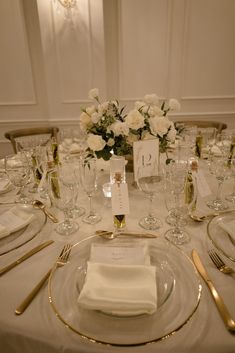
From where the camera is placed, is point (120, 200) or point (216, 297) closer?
point (216, 297)

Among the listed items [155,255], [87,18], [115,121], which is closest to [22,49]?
[87,18]

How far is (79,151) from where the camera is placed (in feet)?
5.39

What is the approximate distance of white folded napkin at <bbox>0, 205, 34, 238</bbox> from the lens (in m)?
0.86

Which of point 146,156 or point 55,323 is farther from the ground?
point 146,156

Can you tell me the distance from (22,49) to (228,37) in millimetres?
2245

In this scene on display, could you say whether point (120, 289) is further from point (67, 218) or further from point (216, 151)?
point (216, 151)

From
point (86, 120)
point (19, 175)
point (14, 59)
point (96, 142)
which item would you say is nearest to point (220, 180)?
point (96, 142)

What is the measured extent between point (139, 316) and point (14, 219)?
60 centimetres

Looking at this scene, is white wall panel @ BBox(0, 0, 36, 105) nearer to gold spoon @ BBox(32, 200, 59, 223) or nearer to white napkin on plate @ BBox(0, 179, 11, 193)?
white napkin on plate @ BBox(0, 179, 11, 193)

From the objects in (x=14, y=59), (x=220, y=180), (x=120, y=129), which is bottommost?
(x=220, y=180)

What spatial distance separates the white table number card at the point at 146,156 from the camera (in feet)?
3.50

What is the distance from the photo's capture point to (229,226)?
0.84m

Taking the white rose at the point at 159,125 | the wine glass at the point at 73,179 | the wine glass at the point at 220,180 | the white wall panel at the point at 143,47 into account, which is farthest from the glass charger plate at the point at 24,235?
the white wall panel at the point at 143,47

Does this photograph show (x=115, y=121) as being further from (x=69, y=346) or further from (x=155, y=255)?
(x=69, y=346)
